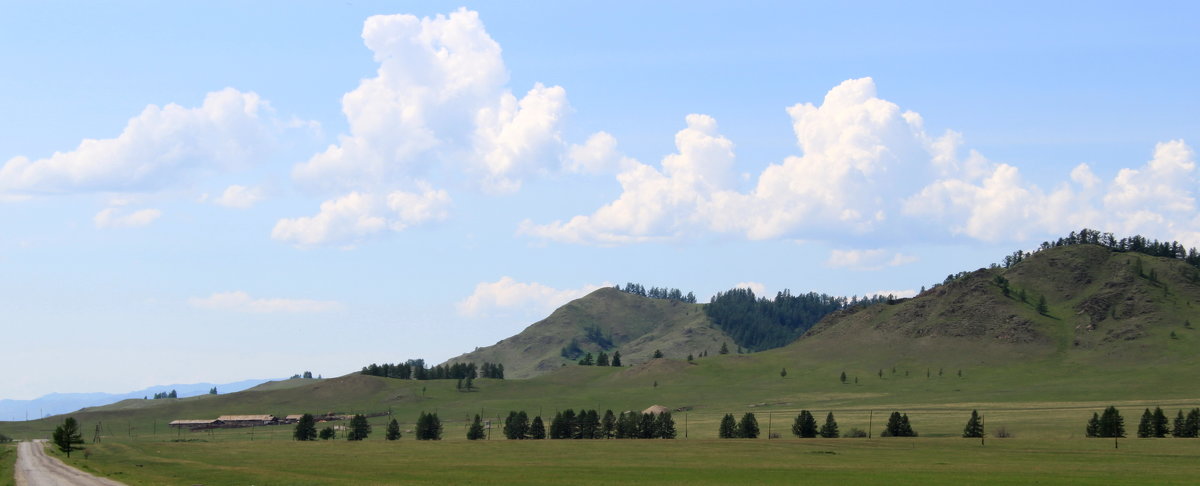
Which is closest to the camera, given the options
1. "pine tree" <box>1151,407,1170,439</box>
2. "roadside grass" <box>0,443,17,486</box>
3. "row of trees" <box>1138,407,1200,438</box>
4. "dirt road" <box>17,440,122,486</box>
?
"dirt road" <box>17,440,122,486</box>

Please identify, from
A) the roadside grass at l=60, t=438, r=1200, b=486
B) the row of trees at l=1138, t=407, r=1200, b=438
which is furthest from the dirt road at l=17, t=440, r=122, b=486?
the row of trees at l=1138, t=407, r=1200, b=438

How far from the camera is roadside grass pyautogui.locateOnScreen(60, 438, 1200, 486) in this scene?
105 metres

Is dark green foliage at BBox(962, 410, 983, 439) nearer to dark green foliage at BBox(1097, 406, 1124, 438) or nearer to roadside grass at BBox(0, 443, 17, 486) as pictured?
dark green foliage at BBox(1097, 406, 1124, 438)

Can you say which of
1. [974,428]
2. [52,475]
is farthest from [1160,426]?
[52,475]

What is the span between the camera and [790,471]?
117562mm

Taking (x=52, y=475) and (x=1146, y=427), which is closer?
(x=52, y=475)

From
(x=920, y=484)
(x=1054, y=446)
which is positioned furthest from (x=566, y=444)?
(x=920, y=484)

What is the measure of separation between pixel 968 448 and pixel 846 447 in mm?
17277

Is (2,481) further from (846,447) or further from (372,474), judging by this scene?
(846,447)

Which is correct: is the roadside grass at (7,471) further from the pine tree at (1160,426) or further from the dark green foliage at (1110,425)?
the pine tree at (1160,426)

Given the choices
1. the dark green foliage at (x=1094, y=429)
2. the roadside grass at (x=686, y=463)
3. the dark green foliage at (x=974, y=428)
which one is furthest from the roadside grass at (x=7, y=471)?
the dark green foliage at (x=1094, y=429)

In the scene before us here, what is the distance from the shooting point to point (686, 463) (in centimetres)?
12875

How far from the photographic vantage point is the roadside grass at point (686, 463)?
10456cm

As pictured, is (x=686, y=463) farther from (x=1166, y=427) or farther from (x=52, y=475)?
(x=1166, y=427)
